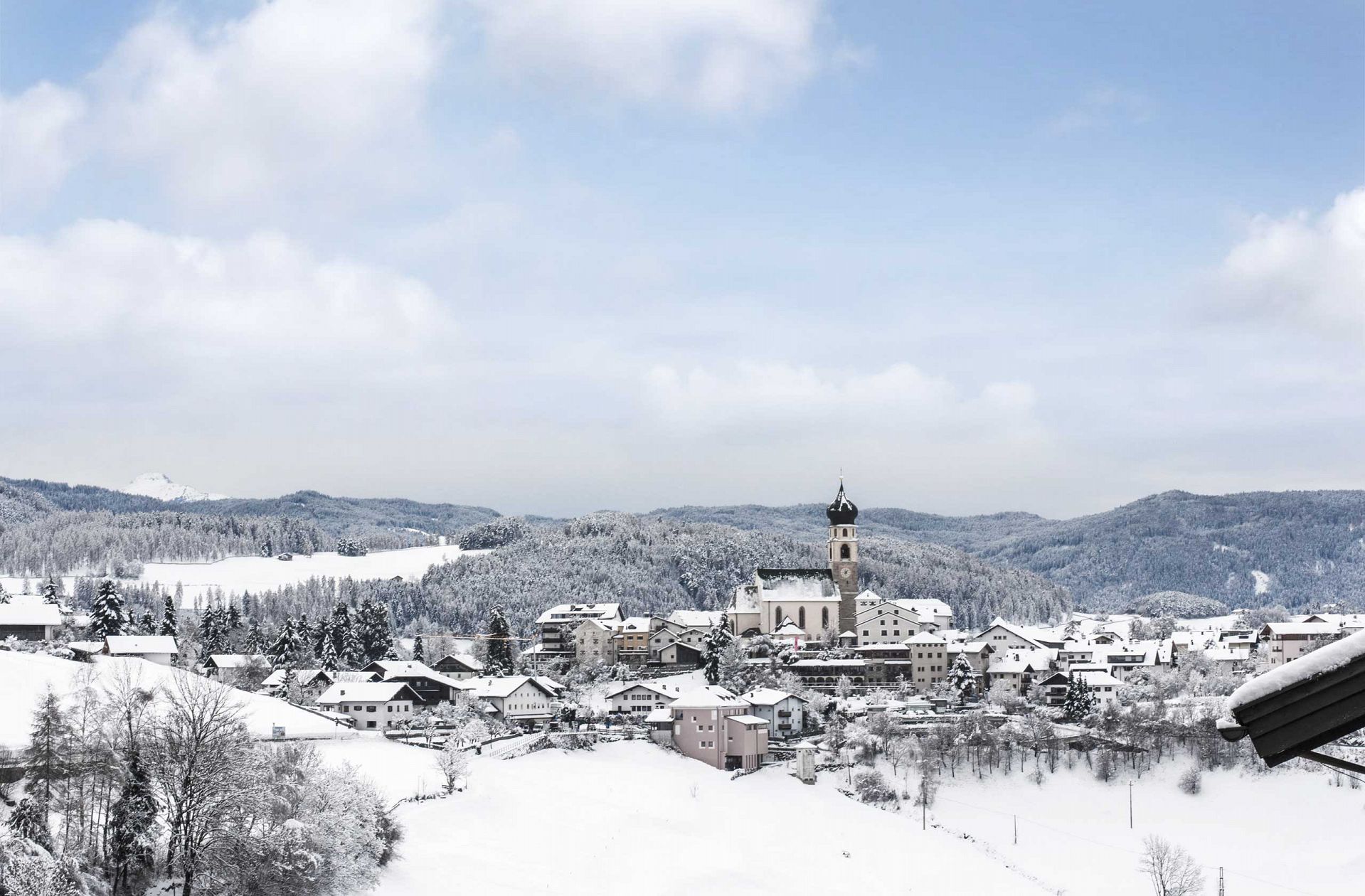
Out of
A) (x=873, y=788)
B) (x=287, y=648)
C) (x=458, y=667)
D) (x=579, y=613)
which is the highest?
(x=579, y=613)

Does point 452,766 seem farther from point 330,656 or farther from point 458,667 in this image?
point 330,656

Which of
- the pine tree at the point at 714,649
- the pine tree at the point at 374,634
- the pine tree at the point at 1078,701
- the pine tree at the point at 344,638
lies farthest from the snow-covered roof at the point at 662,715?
the pine tree at the point at 374,634

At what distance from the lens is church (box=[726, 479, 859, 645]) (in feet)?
348

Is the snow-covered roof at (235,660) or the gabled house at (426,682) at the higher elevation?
the snow-covered roof at (235,660)

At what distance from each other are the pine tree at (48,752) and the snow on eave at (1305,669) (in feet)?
144

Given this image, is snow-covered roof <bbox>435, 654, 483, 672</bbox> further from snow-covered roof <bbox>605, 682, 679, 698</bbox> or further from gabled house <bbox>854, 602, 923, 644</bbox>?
gabled house <bbox>854, 602, 923, 644</bbox>

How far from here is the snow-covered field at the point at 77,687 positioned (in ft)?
169

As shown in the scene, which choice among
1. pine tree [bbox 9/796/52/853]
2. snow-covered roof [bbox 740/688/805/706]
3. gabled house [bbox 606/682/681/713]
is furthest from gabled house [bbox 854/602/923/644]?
pine tree [bbox 9/796/52/853]

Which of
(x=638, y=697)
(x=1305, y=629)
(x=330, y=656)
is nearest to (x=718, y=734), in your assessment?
(x=638, y=697)

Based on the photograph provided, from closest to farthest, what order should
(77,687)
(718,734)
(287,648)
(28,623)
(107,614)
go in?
1. (77,687)
2. (718,734)
3. (28,623)
4. (107,614)
5. (287,648)

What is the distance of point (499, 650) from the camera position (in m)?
96.6

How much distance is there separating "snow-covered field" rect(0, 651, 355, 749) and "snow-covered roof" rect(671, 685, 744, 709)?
19293 mm

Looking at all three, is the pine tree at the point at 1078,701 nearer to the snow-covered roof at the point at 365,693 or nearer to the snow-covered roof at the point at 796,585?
the snow-covered roof at the point at 796,585

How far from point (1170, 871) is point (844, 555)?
200 feet
